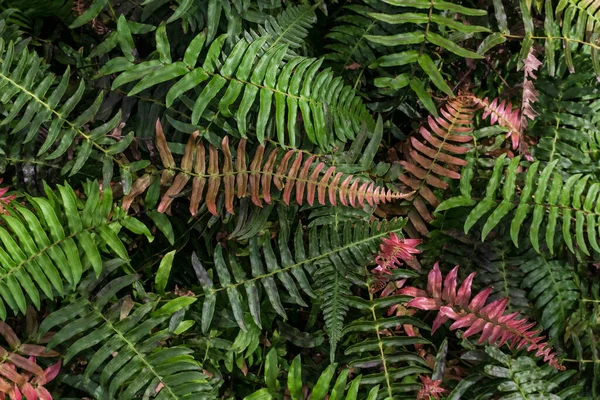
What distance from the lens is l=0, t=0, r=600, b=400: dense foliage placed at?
1.81 meters

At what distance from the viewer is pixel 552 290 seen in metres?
2.19

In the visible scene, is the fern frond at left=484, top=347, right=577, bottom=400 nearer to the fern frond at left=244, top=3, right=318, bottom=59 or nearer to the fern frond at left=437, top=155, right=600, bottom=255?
the fern frond at left=437, top=155, right=600, bottom=255

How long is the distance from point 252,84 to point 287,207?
1.45ft

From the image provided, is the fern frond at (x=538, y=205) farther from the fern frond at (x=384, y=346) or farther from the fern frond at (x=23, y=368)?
the fern frond at (x=23, y=368)

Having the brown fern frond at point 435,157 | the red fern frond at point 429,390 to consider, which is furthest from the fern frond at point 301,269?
the red fern frond at point 429,390

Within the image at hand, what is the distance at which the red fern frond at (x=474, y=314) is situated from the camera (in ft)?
6.15

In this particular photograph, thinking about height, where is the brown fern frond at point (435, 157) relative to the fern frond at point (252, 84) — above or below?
below

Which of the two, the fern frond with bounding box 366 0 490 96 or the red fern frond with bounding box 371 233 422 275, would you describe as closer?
the red fern frond with bounding box 371 233 422 275

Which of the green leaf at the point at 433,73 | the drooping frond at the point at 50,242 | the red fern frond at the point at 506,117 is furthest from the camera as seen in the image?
the red fern frond at the point at 506,117

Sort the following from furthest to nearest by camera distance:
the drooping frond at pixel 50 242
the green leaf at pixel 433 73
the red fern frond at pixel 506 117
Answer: the red fern frond at pixel 506 117 → the green leaf at pixel 433 73 → the drooping frond at pixel 50 242

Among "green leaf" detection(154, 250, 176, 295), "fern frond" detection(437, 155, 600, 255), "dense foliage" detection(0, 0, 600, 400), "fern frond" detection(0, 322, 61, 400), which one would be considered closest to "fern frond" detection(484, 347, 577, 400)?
"dense foliage" detection(0, 0, 600, 400)

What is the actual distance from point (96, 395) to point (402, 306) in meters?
1.06

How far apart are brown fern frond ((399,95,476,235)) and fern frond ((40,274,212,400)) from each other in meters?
0.89

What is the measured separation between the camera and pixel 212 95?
6.08 ft
